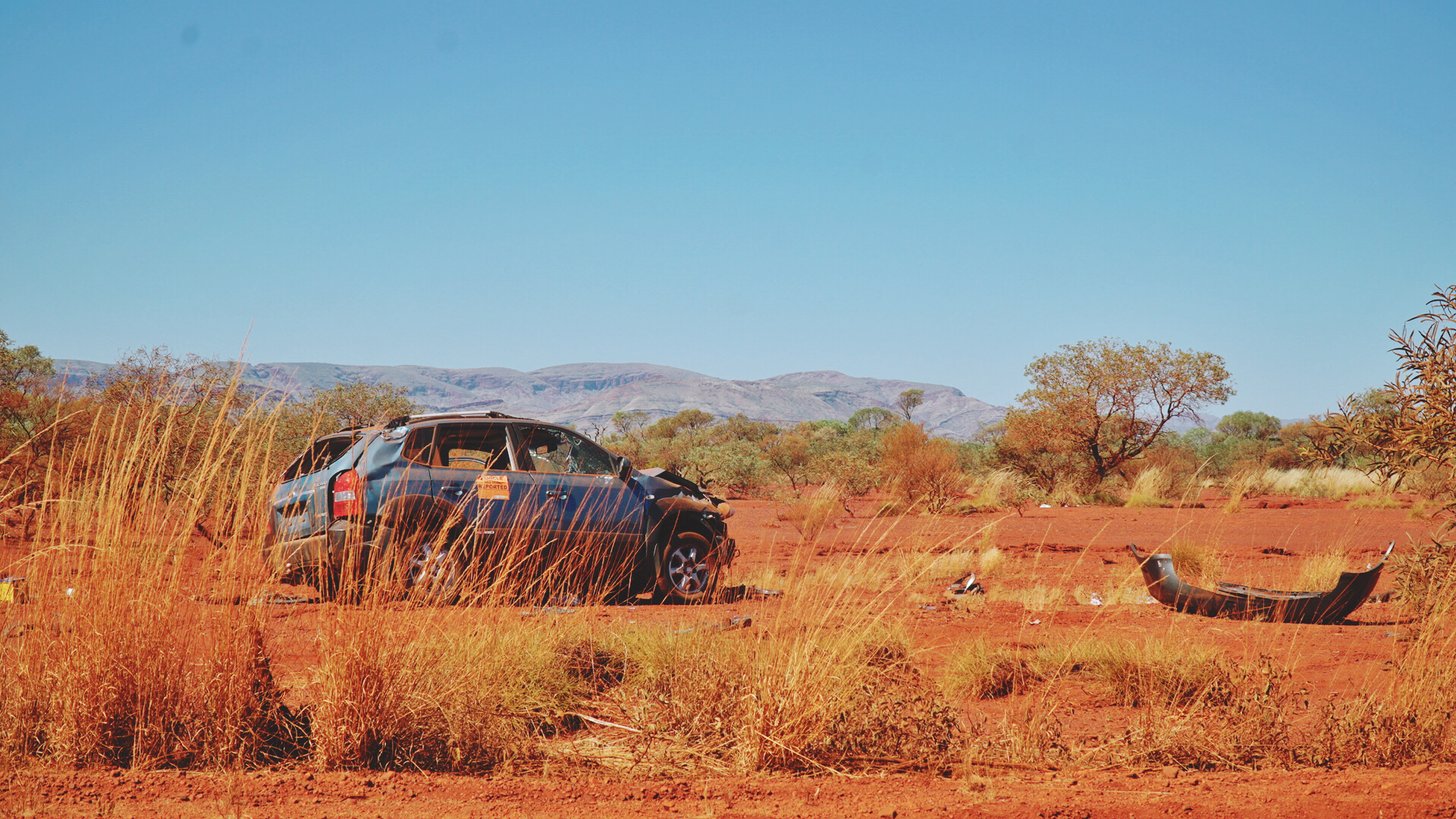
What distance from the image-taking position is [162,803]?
3.82 m

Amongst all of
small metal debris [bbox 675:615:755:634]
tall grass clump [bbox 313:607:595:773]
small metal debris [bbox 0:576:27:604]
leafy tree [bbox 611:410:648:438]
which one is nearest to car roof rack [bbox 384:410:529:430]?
small metal debris [bbox 0:576:27:604]

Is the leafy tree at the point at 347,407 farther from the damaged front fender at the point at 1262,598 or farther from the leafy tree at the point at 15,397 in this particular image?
the damaged front fender at the point at 1262,598

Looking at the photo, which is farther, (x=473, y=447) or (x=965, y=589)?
(x=965, y=589)

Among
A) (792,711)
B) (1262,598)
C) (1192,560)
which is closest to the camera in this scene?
(792,711)

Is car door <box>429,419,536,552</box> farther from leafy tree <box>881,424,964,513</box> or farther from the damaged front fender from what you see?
leafy tree <box>881,424,964,513</box>

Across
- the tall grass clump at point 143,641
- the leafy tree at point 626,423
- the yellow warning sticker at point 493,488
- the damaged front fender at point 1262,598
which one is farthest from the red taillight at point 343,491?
the leafy tree at point 626,423

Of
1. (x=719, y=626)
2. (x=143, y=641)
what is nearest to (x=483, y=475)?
(x=719, y=626)

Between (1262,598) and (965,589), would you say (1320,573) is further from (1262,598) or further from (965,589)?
(965,589)

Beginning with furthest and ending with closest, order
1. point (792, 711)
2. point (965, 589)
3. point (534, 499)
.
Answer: point (965, 589)
point (534, 499)
point (792, 711)

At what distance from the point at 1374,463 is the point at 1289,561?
747cm

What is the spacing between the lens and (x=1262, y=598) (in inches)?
330

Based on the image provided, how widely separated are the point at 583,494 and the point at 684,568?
4.13 ft

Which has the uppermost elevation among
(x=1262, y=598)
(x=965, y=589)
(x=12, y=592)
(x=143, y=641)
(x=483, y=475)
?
(x=483, y=475)

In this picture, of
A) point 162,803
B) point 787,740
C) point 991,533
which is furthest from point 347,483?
point 991,533
